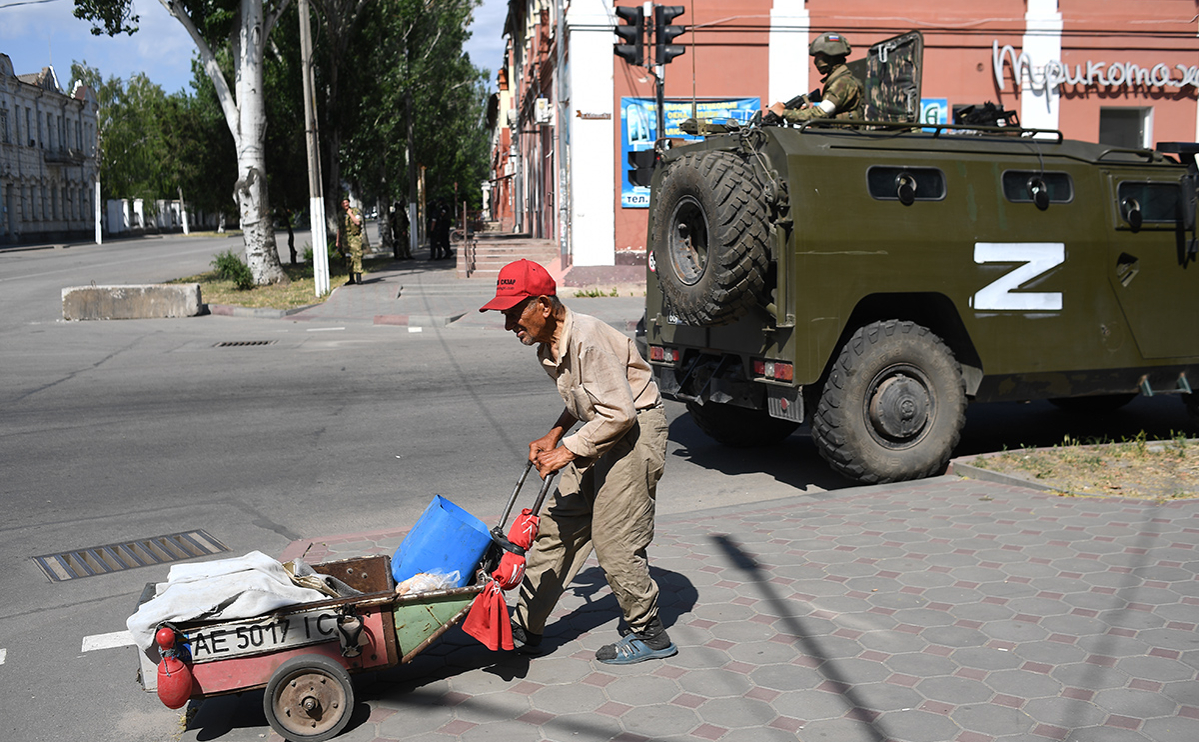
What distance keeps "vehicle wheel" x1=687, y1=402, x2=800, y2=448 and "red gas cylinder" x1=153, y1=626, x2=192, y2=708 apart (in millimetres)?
5138

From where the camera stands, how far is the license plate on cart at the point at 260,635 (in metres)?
3.53

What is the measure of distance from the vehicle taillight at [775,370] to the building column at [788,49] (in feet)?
52.8

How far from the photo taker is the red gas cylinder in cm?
340

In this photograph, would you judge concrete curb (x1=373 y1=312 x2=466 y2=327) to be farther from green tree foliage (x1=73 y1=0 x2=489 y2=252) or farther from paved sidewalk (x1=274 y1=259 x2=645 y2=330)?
green tree foliage (x1=73 y1=0 x2=489 y2=252)

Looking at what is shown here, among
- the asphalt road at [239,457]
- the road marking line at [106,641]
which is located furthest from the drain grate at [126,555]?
the road marking line at [106,641]

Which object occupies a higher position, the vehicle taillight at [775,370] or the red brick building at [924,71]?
the red brick building at [924,71]

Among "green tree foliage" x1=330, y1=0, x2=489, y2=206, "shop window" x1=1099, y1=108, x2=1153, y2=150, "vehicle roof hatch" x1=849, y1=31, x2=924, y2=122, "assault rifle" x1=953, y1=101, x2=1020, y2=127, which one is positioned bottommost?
"assault rifle" x1=953, y1=101, x2=1020, y2=127

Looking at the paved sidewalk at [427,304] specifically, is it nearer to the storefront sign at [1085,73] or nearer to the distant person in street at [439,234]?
the distant person in street at [439,234]

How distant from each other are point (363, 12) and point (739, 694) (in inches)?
1167

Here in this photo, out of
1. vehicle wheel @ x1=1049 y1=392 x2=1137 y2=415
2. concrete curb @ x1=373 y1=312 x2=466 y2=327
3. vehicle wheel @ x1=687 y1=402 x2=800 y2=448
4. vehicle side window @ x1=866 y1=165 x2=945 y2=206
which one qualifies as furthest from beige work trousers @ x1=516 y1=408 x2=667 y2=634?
concrete curb @ x1=373 y1=312 x2=466 y2=327

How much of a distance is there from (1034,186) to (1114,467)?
2.05m

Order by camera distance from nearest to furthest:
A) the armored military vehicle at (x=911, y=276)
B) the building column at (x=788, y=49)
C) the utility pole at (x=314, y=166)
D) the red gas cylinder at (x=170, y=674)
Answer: the red gas cylinder at (x=170, y=674)
the armored military vehicle at (x=911, y=276)
the utility pole at (x=314, y=166)
the building column at (x=788, y=49)

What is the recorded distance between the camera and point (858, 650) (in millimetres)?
4164

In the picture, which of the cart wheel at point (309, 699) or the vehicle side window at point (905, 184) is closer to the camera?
the cart wheel at point (309, 699)
